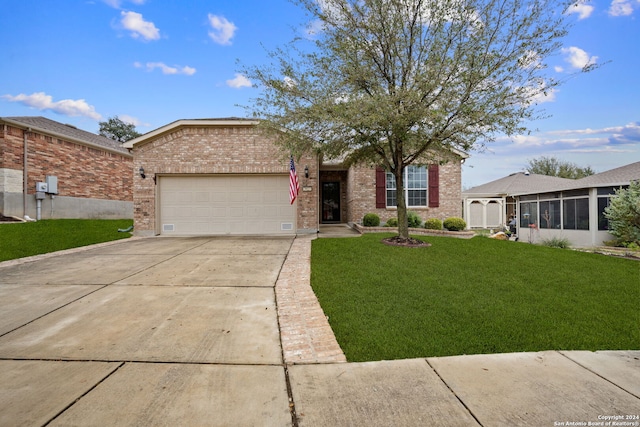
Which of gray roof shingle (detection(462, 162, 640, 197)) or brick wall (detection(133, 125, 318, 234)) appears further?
brick wall (detection(133, 125, 318, 234))

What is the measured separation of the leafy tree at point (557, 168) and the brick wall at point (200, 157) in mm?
34171

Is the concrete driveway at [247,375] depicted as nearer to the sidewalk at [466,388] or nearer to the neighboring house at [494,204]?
the sidewalk at [466,388]

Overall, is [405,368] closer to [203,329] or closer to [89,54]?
[203,329]

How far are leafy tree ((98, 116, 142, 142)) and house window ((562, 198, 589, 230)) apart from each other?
38172 millimetres

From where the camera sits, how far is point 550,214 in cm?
1323

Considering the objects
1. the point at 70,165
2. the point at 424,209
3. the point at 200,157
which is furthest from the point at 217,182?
the point at 424,209

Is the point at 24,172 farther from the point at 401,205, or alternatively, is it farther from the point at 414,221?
the point at 414,221

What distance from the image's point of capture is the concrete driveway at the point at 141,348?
200 cm

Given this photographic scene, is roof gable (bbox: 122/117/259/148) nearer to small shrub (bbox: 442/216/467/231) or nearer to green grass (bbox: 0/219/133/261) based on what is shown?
green grass (bbox: 0/219/133/261)

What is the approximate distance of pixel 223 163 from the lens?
36.4 feet

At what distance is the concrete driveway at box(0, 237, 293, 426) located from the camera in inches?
78.6

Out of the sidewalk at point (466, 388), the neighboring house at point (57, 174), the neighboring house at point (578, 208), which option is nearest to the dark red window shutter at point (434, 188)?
the neighboring house at point (578, 208)

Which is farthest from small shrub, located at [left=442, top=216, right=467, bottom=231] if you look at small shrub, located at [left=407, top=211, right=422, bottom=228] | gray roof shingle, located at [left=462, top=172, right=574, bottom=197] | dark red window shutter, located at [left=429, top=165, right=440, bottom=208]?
gray roof shingle, located at [left=462, top=172, right=574, bottom=197]

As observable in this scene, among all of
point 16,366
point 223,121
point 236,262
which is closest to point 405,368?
point 16,366
